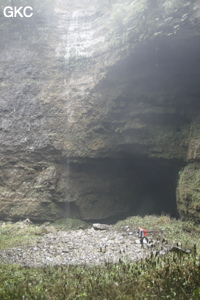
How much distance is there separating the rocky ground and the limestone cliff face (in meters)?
3.73

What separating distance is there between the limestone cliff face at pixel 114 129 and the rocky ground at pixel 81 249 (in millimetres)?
3734

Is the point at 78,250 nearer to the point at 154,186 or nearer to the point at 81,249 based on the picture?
the point at 81,249

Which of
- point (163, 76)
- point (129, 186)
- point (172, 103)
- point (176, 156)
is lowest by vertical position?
point (129, 186)

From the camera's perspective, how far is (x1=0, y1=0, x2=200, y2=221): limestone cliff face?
40.7ft

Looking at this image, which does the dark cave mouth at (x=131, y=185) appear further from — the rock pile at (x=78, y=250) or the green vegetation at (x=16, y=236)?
the rock pile at (x=78, y=250)

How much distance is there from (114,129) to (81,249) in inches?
308

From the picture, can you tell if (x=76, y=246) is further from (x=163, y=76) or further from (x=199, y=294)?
(x=163, y=76)

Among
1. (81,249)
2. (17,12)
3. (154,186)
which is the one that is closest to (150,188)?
(154,186)

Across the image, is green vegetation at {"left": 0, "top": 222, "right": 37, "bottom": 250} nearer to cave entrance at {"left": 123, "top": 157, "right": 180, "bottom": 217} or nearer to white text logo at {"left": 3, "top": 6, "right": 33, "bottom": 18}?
cave entrance at {"left": 123, "top": 157, "right": 180, "bottom": 217}

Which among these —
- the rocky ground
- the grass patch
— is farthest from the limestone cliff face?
the grass patch

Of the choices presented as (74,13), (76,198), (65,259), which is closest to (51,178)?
(76,198)

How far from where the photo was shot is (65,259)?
6.60 meters

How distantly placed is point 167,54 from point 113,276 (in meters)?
11.7

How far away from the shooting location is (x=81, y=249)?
7566 millimetres
